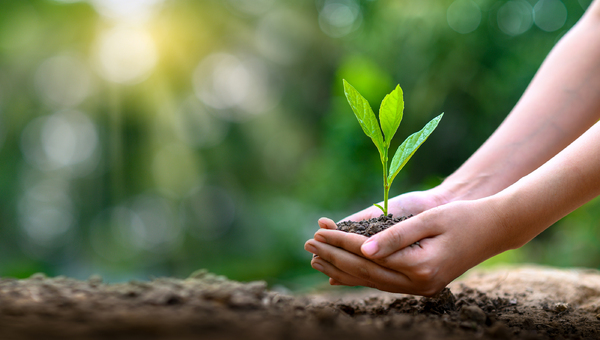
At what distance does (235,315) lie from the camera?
0.77 meters

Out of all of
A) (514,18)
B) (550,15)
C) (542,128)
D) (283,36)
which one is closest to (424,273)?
(542,128)

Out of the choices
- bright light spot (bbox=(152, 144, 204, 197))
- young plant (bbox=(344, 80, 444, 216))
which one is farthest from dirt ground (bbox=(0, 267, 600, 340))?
bright light spot (bbox=(152, 144, 204, 197))

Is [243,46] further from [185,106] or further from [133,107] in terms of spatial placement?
[133,107]

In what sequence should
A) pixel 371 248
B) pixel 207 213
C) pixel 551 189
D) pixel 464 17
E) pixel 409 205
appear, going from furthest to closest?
1. pixel 207 213
2. pixel 464 17
3. pixel 409 205
4. pixel 551 189
5. pixel 371 248

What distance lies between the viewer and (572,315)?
4.28 ft

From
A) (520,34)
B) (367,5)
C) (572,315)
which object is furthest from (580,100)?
(367,5)

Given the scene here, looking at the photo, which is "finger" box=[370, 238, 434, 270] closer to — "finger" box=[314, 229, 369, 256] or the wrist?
"finger" box=[314, 229, 369, 256]

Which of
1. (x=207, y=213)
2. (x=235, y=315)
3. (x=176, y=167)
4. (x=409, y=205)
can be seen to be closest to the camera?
(x=235, y=315)

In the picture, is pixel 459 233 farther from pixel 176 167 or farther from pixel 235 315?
pixel 176 167

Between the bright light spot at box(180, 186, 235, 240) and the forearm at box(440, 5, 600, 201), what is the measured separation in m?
8.60

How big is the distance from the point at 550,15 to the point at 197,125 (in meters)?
8.56

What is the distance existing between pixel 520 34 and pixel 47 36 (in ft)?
39.3

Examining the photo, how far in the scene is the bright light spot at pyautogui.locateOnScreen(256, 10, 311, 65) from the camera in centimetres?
1032

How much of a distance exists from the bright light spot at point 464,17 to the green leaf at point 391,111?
5.45 meters
